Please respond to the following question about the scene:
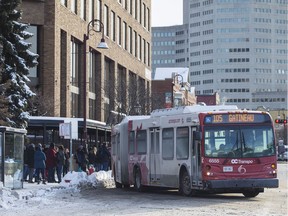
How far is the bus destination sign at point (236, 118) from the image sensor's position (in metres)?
19.9

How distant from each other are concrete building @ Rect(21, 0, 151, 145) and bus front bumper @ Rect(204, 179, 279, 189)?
15732 millimetres

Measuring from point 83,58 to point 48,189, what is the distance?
21.3 m

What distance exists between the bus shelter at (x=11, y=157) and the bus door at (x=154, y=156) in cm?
461

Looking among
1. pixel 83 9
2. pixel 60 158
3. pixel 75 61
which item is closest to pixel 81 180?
pixel 60 158

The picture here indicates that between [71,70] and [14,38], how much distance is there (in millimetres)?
19435

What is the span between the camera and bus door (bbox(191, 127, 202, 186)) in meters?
19.6

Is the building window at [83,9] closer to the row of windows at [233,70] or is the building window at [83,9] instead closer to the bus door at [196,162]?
the bus door at [196,162]

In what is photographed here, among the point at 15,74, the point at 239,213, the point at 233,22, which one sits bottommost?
the point at 239,213

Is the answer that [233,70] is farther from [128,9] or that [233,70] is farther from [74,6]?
[74,6]

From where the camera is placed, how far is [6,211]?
15.8 m

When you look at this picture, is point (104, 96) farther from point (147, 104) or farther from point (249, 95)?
point (249, 95)

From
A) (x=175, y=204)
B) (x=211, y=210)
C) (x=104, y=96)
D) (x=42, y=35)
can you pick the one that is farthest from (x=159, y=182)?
(x=104, y=96)

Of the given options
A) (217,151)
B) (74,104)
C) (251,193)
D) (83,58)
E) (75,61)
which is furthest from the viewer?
(75,61)

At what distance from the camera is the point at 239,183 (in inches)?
762
